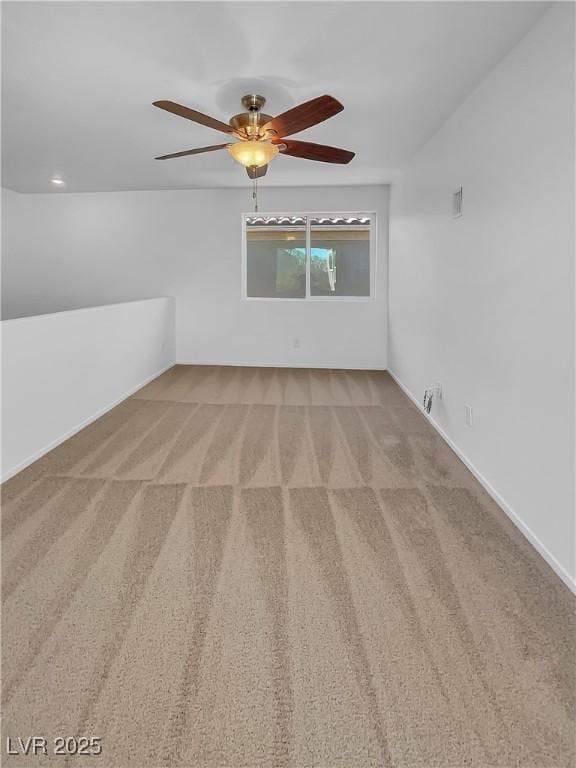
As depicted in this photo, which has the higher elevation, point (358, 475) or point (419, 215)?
point (419, 215)

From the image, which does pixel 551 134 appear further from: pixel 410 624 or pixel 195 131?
pixel 195 131

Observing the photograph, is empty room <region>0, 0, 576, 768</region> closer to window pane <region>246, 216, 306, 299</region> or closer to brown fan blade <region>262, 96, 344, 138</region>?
brown fan blade <region>262, 96, 344, 138</region>

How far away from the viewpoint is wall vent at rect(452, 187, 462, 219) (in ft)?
9.74

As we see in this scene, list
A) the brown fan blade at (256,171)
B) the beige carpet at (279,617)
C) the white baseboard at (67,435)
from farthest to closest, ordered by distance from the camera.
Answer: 1. the brown fan blade at (256,171)
2. the white baseboard at (67,435)
3. the beige carpet at (279,617)

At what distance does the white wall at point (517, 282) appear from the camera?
5.82ft

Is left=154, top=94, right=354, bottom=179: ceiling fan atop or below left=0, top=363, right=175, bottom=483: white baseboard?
atop

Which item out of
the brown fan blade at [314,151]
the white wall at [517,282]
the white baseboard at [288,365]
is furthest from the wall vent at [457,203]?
the white baseboard at [288,365]

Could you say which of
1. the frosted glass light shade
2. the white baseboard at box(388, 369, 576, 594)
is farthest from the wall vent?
the white baseboard at box(388, 369, 576, 594)

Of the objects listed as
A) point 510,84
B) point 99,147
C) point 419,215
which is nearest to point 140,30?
point 510,84

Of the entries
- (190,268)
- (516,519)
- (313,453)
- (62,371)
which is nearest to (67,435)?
(62,371)

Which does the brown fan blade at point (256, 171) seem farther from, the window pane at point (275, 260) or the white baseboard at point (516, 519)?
the window pane at point (275, 260)

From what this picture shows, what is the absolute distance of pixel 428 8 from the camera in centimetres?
193

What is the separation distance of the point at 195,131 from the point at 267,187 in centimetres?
226

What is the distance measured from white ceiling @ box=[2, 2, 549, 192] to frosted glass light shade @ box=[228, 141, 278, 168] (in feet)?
1.13
